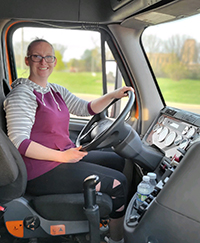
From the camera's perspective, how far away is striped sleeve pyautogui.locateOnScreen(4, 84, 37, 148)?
1.54m

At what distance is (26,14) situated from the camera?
7.23ft

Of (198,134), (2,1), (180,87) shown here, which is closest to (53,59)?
(2,1)

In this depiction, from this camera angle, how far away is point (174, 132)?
5.98 feet

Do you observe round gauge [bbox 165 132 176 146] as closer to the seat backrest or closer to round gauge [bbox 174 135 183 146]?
round gauge [bbox 174 135 183 146]

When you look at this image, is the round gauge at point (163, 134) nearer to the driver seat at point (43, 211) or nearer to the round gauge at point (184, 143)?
the round gauge at point (184, 143)

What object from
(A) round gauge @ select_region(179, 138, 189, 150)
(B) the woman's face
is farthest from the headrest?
(A) round gauge @ select_region(179, 138, 189, 150)

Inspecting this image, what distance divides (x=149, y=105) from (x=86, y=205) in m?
1.18

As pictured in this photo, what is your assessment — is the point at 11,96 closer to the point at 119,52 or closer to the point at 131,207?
the point at 131,207

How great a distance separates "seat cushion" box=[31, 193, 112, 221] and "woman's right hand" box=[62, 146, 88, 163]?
200 millimetres

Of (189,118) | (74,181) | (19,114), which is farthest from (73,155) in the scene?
(189,118)

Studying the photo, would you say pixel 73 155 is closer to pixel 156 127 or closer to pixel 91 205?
pixel 91 205

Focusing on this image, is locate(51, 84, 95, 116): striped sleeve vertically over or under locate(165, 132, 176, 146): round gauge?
over

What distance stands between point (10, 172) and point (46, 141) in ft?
1.20

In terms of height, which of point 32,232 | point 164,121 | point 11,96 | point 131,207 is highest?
point 11,96
